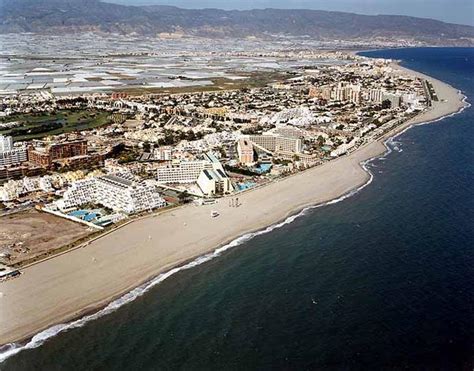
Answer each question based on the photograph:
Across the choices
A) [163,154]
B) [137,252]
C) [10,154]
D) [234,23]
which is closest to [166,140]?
[163,154]

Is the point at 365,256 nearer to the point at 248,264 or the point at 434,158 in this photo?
the point at 248,264

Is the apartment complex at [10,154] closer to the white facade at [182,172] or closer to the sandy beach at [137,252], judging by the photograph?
the white facade at [182,172]

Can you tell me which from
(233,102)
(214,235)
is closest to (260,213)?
(214,235)

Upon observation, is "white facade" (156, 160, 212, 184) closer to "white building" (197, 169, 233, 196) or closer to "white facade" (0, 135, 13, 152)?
"white building" (197, 169, 233, 196)

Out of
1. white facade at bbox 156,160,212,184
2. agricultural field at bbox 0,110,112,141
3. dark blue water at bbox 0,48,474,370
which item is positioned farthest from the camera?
agricultural field at bbox 0,110,112,141

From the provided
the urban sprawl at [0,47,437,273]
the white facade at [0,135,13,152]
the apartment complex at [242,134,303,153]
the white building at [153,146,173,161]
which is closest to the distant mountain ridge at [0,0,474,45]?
the urban sprawl at [0,47,437,273]

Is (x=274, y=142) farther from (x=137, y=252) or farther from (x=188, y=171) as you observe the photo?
(x=137, y=252)

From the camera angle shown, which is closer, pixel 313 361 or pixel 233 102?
pixel 313 361
